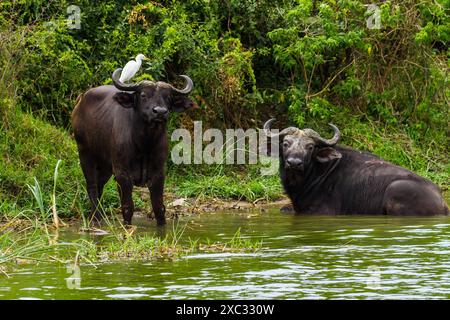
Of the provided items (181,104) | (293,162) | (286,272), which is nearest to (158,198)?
(181,104)

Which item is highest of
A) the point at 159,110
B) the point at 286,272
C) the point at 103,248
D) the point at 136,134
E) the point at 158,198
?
the point at 159,110

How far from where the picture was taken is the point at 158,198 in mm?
12781

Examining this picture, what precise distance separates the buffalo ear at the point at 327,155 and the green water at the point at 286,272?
6.88 ft

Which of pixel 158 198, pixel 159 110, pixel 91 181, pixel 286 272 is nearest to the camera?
pixel 286 272

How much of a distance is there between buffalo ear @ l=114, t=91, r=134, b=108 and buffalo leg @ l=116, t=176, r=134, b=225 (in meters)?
0.83

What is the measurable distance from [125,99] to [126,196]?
109 cm

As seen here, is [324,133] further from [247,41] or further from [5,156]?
[5,156]

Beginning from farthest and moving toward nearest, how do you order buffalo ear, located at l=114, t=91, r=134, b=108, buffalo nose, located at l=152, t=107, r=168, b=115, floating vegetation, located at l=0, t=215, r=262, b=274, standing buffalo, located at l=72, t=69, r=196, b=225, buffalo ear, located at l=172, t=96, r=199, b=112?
buffalo ear, located at l=172, t=96, r=199, b=112
buffalo ear, located at l=114, t=91, r=134, b=108
standing buffalo, located at l=72, t=69, r=196, b=225
buffalo nose, located at l=152, t=107, r=168, b=115
floating vegetation, located at l=0, t=215, r=262, b=274

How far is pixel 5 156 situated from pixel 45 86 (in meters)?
2.11

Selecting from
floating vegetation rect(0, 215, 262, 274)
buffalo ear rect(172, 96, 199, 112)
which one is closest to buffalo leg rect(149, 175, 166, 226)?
buffalo ear rect(172, 96, 199, 112)

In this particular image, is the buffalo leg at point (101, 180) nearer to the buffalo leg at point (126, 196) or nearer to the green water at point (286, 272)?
the buffalo leg at point (126, 196)

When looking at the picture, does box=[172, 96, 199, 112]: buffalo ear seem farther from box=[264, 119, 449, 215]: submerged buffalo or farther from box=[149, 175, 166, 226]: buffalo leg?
box=[264, 119, 449, 215]: submerged buffalo

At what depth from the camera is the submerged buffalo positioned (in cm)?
1382

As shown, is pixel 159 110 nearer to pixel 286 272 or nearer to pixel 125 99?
pixel 125 99
